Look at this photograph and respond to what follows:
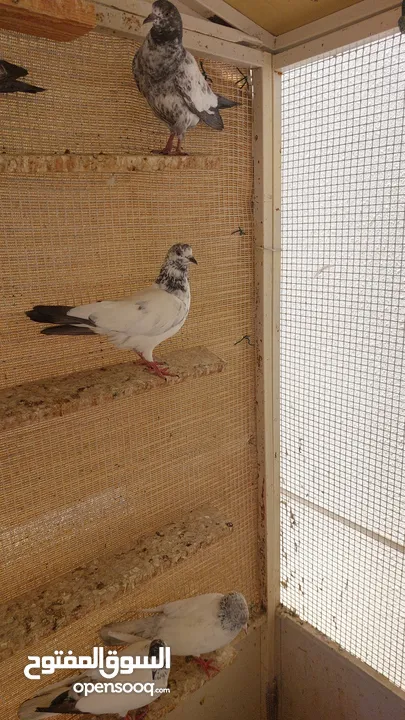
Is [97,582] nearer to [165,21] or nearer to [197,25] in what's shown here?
[165,21]

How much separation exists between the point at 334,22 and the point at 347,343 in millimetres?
798

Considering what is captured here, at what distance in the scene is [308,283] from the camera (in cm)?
143

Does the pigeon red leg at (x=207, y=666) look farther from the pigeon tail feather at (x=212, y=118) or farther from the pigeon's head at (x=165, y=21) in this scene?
the pigeon's head at (x=165, y=21)

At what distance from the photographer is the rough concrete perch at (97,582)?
97 cm

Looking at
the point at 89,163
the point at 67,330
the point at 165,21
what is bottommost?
the point at 67,330

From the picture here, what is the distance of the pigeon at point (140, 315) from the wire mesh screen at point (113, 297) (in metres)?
0.14

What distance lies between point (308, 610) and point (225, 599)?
1.76ft

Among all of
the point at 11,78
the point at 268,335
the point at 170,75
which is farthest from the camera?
the point at 268,335

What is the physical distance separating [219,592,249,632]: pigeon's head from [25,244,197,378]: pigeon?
65 cm

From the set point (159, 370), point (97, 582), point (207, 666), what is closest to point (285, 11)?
point (159, 370)

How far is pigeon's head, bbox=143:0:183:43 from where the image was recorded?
34.9 inches

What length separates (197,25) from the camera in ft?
3.70

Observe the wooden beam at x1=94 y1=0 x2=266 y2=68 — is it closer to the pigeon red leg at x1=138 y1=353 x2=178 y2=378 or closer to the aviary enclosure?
the aviary enclosure

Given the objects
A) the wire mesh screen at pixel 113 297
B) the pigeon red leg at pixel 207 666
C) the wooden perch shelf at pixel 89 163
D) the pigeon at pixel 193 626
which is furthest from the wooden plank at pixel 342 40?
the pigeon red leg at pixel 207 666
